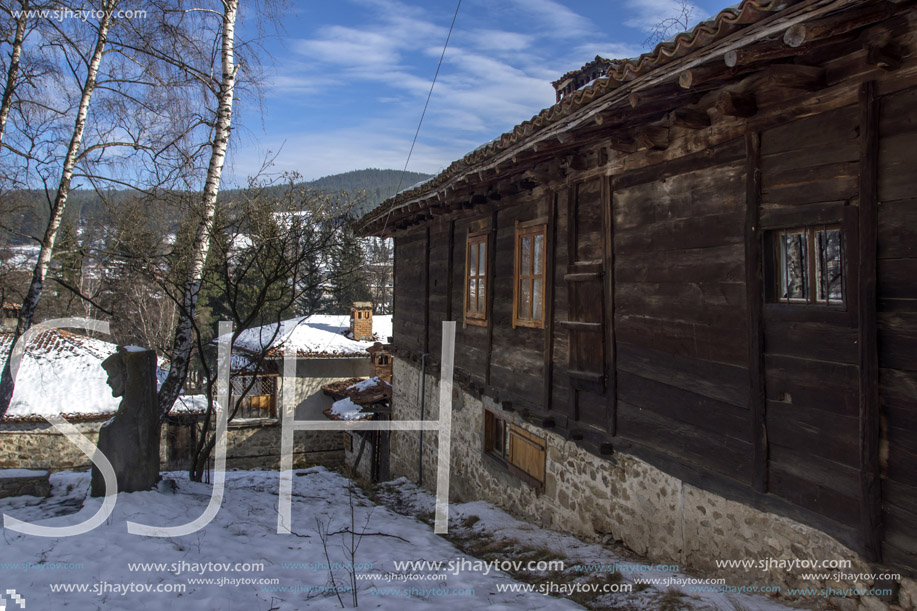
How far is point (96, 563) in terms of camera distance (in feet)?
12.8

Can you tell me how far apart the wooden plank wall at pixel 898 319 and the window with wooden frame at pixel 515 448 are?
135 inches

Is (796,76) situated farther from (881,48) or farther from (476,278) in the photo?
(476,278)

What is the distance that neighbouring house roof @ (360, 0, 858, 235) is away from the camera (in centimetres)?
247

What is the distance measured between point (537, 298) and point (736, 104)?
299 cm

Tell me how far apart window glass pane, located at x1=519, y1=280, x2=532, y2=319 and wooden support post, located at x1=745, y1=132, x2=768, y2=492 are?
2852 mm

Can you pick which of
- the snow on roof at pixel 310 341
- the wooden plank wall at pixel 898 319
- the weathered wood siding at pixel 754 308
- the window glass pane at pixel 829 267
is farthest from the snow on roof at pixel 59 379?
the wooden plank wall at pixel 898 319

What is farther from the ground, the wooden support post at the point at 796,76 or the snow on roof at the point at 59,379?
the wooden support post at the point at 796,76

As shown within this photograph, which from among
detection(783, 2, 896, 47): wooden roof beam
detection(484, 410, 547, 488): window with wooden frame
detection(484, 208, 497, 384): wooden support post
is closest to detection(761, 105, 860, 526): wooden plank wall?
detection(783, 2, 896, 47): wooden roof beam

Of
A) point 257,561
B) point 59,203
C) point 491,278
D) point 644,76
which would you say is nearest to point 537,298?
point 491,278

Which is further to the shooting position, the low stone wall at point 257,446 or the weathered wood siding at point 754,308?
the low stone wall at point 257,446

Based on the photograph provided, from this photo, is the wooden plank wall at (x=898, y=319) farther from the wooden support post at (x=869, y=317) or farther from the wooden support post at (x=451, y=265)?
the wooden support post at (x=451, y=265)

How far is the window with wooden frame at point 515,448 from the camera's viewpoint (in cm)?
584

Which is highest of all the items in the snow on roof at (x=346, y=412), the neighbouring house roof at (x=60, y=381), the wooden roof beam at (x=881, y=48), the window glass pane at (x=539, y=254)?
the wooden roof beam at (x=881, y=48)

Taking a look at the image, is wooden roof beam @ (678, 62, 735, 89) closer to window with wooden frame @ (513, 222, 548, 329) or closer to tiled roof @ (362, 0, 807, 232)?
tiled roof @ (362, 0, 807, 232)
